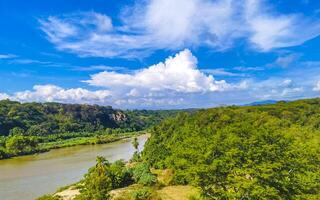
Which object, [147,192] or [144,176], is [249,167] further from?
[144,176]

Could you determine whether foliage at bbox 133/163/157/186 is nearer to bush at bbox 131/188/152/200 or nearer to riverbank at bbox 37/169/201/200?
riverbank at bbox 37/169/201/200

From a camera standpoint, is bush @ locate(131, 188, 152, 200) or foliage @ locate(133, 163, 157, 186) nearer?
bush @ locate(131, 188, 152, 200)

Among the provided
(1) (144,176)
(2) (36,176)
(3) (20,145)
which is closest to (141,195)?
(1) (144,176)

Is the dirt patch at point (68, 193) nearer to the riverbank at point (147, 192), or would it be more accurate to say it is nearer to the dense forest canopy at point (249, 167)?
the riverbank at point (147, 192)

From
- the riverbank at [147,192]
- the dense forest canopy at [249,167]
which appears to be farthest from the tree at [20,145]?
the dense forest canopy at [249,167]

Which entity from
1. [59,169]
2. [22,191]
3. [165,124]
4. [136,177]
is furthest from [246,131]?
[165,124]

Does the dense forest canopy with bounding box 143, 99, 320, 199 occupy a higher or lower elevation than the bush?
higher

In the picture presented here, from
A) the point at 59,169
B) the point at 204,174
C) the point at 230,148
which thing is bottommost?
the point at 59,169

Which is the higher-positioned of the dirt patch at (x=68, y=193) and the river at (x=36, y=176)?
the dirt patch at (x=68, y=193)

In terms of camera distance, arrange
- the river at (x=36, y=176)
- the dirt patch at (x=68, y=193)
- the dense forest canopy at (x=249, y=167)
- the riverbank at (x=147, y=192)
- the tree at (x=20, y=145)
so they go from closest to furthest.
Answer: the dense forest canopy at (x=249, y=167) < the riverbank at (x=147, y=192) < the dirt patch at (x=68, y=193) < the river at (x=36, y=176) < the tree at (x=20, y=145)

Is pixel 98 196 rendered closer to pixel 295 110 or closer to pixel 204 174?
pixel 204 174

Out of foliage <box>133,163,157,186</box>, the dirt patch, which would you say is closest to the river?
the dirt patch
